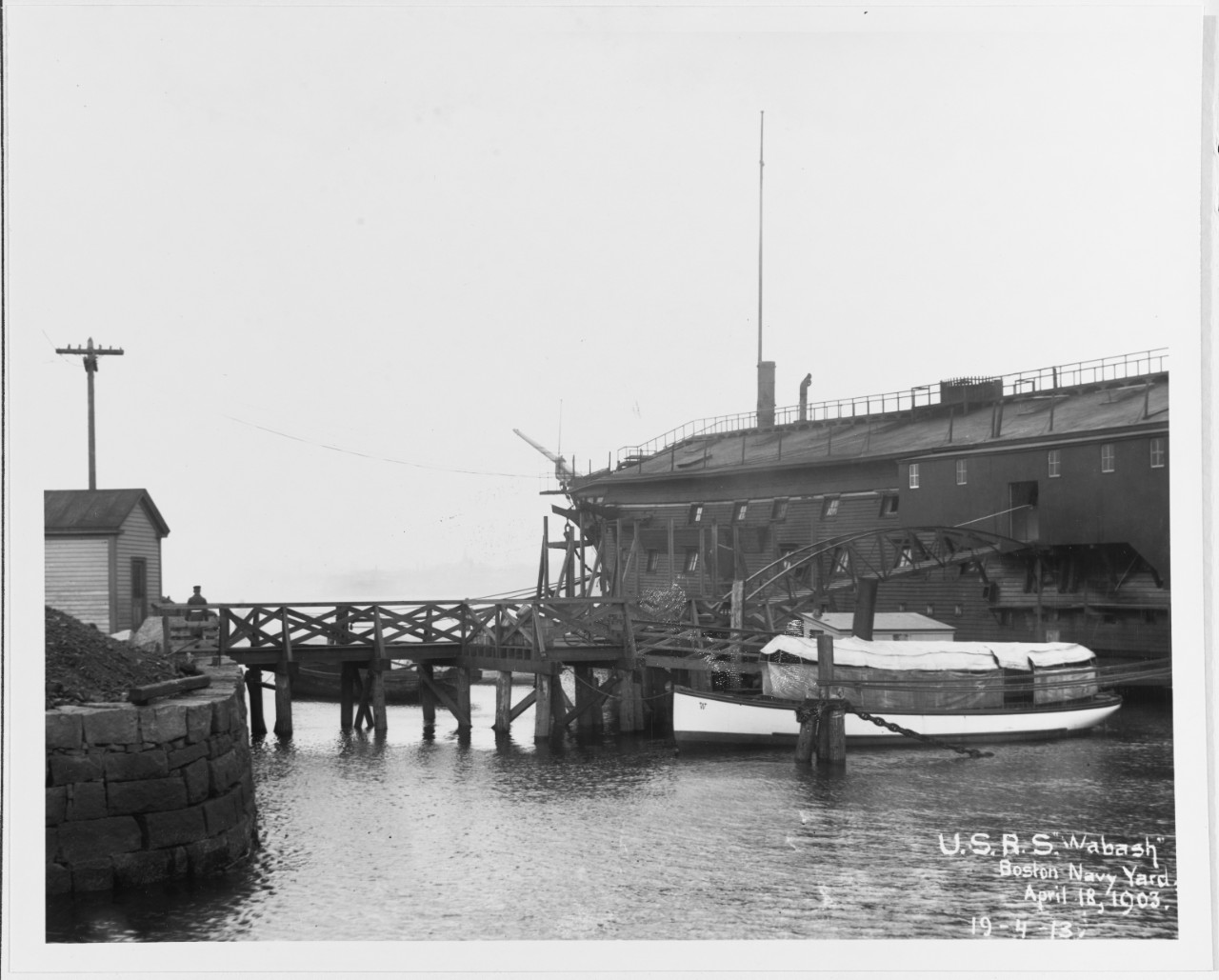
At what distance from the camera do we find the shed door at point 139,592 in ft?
76.9

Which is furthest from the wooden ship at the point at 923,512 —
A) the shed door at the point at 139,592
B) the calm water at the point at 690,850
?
the shed door at the point at 139,592

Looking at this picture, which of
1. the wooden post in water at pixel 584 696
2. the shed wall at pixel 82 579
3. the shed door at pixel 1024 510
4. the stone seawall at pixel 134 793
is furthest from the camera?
the wooden post in water at pixel 584 696

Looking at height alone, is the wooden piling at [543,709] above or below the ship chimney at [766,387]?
below

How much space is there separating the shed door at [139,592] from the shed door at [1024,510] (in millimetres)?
18422

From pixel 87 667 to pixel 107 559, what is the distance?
30.4 ft

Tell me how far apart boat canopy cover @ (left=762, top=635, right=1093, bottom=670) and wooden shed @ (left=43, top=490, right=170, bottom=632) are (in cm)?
1236

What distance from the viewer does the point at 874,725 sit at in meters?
23.1

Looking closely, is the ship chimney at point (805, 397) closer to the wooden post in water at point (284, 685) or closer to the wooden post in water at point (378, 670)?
the wooden post in water at point (378, 670)

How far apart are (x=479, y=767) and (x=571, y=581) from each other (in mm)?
11384

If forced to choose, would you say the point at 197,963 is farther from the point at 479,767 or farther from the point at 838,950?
the point at 479,767

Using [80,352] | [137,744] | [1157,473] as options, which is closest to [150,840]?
[137,744]

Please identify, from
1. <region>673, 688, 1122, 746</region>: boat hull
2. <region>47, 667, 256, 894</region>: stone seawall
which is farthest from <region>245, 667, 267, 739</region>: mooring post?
<region>47, 667, 256, 894</region>: stone seawall

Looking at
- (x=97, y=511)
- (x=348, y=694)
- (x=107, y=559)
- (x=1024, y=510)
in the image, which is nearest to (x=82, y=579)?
(x=107, y=559)

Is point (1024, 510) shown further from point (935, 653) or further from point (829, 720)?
point (829, 720)
